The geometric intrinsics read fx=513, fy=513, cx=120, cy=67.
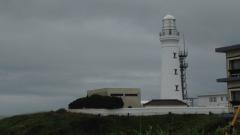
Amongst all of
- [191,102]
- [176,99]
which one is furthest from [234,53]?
[191,102]

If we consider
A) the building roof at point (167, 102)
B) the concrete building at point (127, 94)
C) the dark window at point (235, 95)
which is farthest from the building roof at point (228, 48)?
the concrete building at point (127, 94)

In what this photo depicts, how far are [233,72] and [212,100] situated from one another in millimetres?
26027

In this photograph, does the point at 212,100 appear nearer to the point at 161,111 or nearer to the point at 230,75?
the point at 161,111

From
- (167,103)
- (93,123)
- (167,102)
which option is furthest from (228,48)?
(167,102)

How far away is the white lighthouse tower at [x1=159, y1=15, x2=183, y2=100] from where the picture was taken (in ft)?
212

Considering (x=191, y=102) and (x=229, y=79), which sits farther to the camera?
(x=191, y=102)

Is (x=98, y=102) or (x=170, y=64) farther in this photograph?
(x=170, y=64)

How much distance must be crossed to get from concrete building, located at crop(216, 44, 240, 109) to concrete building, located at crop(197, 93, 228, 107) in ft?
73.1

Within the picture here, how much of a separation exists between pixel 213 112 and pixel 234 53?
14.3 metres

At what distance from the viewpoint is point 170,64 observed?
6575cm

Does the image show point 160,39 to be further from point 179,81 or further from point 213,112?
point 213,112

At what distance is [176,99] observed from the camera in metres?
64.1

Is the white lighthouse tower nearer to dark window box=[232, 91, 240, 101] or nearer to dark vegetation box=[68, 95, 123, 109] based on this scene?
dark vegetation box=[68, 95, 123, 109]

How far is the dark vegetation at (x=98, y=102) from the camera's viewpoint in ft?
203
